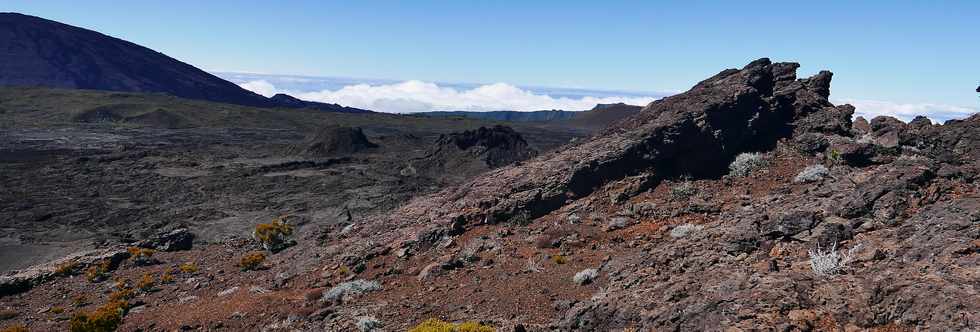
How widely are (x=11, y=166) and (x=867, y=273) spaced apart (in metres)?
58.4

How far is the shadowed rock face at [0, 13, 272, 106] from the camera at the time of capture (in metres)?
162

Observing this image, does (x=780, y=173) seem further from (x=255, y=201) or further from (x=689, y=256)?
(x=255, y=201)

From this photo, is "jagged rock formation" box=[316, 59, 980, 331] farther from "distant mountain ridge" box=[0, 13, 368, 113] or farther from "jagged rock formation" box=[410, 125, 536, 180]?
"distant mountain ridge" box=[0, 13, 368, 113]

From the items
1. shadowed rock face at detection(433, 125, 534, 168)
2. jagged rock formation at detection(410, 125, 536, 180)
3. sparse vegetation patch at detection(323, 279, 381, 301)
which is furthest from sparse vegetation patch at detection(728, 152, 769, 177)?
shadowed rock face at detection(433, 125, 534, 168)

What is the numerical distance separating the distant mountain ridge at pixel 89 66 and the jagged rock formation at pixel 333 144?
123m

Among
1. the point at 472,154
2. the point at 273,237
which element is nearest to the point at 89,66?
the point at 472,154

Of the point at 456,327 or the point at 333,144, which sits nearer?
the point at 456,327

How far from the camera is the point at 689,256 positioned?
859 centimetres

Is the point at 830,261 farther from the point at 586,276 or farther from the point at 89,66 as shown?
the point at 89,66

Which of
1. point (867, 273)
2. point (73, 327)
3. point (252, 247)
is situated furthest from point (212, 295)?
point (867, 273)

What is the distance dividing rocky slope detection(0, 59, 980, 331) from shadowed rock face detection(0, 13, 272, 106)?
17831cm

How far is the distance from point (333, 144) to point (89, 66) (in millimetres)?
161486

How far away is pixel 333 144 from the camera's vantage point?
59031 mm

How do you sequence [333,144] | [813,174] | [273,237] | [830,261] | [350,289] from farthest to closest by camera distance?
1. [333,144]
2. [273,237]
3. [813,174]
4. [350,289]
5. [830,261]
